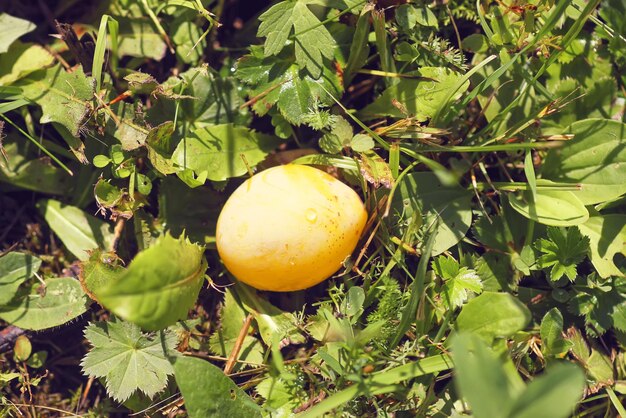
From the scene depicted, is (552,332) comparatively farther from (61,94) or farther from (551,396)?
(61,94)

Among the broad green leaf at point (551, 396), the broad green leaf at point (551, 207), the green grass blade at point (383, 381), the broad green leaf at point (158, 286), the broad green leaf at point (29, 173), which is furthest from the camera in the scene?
the broad green leaf at point (29, 173)

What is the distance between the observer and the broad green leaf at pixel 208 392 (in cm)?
192

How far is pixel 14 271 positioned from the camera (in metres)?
2.32

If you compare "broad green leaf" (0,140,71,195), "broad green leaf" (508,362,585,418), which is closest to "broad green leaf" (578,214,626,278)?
"broad green leaf" (508,362,585,418)

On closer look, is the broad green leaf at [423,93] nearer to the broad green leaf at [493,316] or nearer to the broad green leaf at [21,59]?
the broad green leaf at [493,316]

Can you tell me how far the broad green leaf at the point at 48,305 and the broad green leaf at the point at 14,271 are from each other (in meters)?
0.04

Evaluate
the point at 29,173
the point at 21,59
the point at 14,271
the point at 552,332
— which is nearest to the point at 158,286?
the point at 14,271

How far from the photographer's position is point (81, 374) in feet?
7.91

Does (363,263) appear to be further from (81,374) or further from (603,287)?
(81,374)

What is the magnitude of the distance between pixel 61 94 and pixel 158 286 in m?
0.95

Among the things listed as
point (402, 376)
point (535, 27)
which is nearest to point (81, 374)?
point (402, 376)

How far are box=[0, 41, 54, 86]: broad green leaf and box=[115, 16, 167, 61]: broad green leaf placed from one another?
292 mm

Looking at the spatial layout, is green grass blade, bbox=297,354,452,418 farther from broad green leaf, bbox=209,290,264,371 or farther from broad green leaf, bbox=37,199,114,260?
broad green leaf, bbox=37,199,114,260

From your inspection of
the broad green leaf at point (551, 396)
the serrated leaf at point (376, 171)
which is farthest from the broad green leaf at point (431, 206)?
the broad green leaf at point (551, 396)
